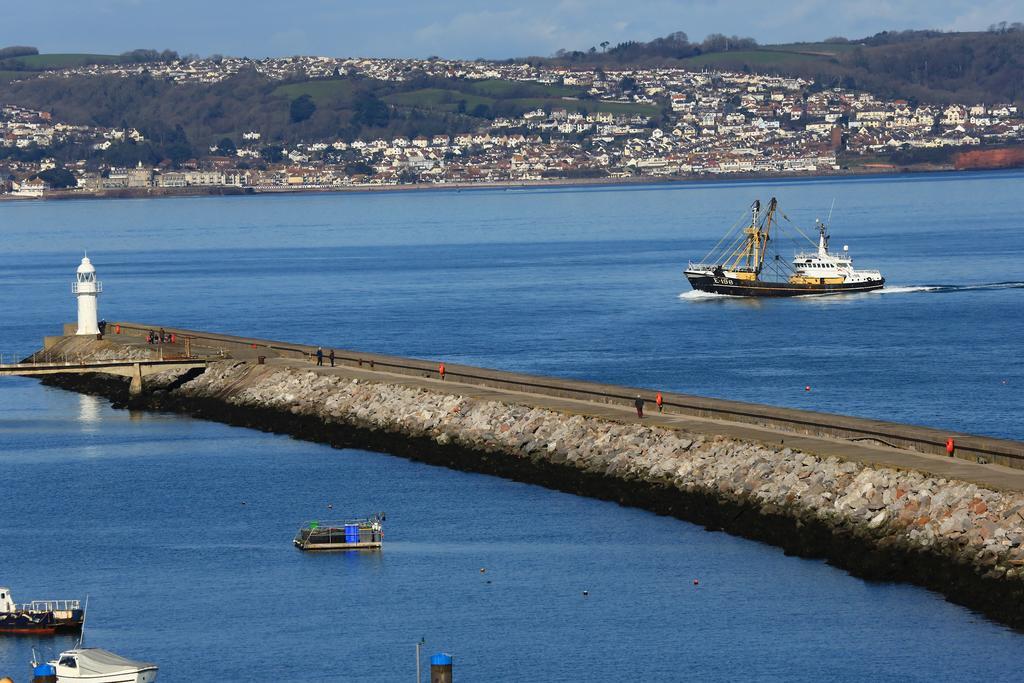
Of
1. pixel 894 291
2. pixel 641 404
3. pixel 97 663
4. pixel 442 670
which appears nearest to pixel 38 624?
pixel 97 663

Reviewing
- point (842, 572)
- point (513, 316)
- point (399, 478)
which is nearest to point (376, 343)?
point (513, 316)

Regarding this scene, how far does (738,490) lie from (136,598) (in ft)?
41.9

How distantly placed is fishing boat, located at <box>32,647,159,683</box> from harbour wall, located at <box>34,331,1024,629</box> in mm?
13373

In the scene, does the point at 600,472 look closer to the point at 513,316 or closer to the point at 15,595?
the point at 15,595

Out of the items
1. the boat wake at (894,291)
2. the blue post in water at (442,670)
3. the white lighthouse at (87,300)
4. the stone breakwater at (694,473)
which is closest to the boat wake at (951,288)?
the boat wake at (894,291)

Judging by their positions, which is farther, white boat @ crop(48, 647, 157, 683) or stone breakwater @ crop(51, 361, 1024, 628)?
stone breakwater @ crop(51, 361, 1024, 628)

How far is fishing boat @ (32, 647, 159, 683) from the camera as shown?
27.5m

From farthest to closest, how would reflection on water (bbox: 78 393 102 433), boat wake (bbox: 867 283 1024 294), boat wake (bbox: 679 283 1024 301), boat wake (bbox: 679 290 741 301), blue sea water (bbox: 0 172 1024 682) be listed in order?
boat wake (bbox: 679 290 741 301)
boat wake (bbox: 679 283 1024 301)
boat wake (bbox: 867 283 1024 294)
reflection on water (bbox: 78 393 102 433)
blue sea water (bbox: 0 172 1024 682)

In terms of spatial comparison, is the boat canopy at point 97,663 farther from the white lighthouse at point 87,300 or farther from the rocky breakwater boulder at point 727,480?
the white lighthouse at point 87,300

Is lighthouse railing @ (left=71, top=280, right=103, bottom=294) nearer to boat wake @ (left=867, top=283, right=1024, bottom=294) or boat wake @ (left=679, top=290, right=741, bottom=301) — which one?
boat wake @ (left=679, top=290, right=741, bottom=301)

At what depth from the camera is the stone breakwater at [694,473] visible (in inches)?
1321

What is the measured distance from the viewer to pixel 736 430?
4422cm

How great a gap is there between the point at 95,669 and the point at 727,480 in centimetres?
1693

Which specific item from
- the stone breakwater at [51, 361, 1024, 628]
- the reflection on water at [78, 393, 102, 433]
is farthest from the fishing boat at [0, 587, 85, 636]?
the reflection on water at [78, 393, 102, 433]
